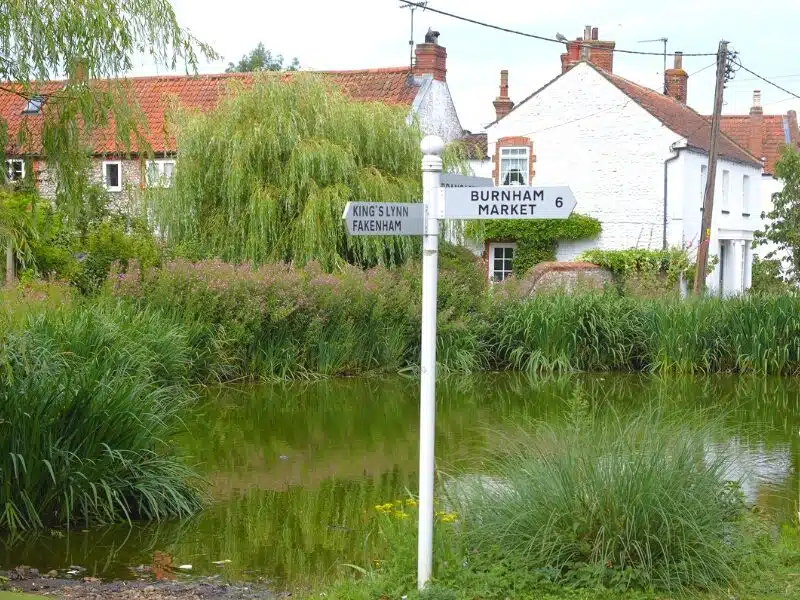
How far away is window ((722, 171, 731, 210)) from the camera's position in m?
38.3

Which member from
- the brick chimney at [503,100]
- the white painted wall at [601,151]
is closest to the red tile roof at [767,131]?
the brick chimney at [503,100]

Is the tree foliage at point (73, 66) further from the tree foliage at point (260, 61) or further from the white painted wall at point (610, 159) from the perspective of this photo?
the tree foliage at point (260, 61)

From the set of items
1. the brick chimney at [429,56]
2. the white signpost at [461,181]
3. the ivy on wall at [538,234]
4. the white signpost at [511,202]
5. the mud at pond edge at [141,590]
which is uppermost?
the brick chimney at [429,56]

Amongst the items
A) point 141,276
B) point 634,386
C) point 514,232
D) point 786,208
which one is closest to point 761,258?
point 786,208

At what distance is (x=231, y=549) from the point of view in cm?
862

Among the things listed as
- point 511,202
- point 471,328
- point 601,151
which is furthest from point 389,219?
point 601,151

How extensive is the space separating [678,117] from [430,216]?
32.5 metres

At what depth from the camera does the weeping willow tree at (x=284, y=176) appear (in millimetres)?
22750

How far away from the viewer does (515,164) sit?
36.8m

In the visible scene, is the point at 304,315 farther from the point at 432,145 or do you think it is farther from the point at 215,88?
the point at 215,88

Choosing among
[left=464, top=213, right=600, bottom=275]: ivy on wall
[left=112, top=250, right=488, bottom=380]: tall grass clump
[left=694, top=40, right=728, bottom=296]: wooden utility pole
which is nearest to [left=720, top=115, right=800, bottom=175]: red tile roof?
[left=464, top=213, right=600, bottom=275]: ivy on wall

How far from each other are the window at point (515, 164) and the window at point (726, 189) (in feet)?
22.4

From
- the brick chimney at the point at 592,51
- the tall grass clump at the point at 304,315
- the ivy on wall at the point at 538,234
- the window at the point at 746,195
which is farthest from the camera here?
the window at the point at 746,195

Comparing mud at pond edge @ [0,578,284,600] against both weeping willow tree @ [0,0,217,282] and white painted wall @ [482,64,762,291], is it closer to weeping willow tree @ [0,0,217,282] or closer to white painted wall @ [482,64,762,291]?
weeping willow tree @ [0,0,217,282]
